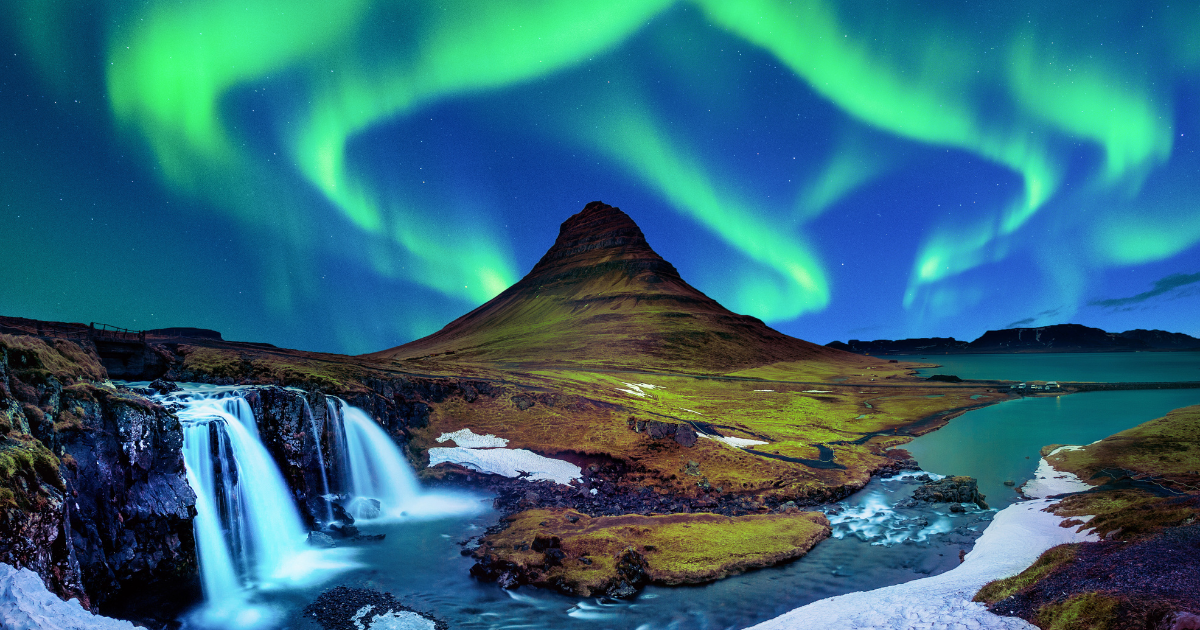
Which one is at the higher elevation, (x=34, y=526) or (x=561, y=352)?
(x=561, y=352)

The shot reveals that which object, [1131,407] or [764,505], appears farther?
[1131,407]

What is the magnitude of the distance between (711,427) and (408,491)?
30.6 metres

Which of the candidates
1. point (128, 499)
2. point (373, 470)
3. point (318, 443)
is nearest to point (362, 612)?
point (128, 499)

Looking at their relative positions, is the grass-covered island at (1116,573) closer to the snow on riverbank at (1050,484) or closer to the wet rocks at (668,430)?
the snow on riverbank at (1050,484)

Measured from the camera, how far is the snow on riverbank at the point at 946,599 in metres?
15.3

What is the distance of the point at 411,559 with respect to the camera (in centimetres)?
2673

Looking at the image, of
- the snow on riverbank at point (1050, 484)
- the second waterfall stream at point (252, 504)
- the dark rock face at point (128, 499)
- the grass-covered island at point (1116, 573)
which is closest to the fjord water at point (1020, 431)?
the snow on riverbank at point (1050, 484)

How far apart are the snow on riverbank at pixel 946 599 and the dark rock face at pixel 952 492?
752 cm

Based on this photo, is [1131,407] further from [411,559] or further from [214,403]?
[214,403]

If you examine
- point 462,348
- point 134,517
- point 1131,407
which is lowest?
point 1131,407

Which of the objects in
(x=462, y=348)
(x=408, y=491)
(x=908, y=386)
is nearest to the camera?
(x=408, y=491)

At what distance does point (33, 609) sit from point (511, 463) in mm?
31882

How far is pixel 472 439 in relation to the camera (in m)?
46.2

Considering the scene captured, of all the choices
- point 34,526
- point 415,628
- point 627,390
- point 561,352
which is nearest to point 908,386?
point 627,390
